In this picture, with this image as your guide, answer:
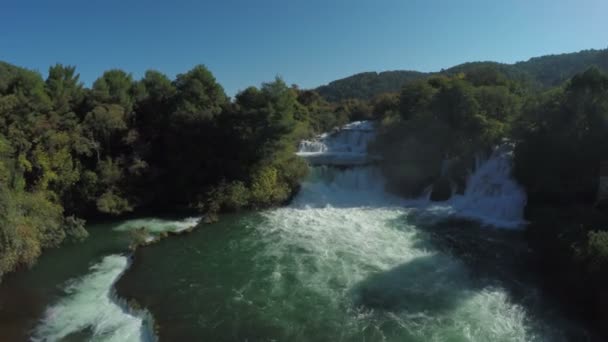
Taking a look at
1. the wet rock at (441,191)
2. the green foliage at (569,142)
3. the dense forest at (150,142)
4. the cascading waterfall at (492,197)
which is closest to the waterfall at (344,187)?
the dense forest at (150,142)

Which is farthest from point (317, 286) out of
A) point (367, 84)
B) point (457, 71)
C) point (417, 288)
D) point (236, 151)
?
point (367, 84)

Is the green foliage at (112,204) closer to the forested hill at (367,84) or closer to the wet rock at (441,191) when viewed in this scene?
the wet rock at (441,191)

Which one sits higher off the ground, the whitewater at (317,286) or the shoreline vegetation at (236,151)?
the shoreline vegetation at (236,151)

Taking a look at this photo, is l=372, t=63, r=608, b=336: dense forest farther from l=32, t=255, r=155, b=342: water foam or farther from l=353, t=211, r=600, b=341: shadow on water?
l=32, t=255, r=155, b=342: water foam

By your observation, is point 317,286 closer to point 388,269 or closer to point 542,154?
point 388,269

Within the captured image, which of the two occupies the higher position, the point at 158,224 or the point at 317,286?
the point at 158,224

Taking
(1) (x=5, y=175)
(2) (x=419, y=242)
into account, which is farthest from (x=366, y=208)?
(1) (x=5, y=175)

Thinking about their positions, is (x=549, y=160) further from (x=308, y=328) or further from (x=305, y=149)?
(x=305, y=149)
